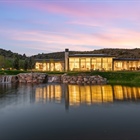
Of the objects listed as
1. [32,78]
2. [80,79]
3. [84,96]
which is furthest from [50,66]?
[84,96]

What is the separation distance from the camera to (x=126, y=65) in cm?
6294

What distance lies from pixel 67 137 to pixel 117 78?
3785cm

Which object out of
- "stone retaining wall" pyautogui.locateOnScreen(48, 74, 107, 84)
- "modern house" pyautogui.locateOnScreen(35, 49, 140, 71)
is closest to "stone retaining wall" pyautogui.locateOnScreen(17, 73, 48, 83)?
"stone retaining wall" pyautogui.locateOnScreen(48, 74, 107, 84)

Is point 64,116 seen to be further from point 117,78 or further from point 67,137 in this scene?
point 117,78

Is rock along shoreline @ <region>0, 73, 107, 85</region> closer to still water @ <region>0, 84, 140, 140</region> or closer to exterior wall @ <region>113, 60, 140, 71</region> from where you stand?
exterior wall @ <region>113, 60, 140, 71</region>

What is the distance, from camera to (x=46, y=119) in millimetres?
16016

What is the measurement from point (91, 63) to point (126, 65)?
1054 cm

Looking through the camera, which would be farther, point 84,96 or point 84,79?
point 84,79

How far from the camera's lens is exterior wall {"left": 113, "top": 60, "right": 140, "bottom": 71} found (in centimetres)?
6137

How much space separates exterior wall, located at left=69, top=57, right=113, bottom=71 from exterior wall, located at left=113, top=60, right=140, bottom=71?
2.53 metres

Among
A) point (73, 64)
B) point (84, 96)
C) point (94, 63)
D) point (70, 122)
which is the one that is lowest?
point (70, 122)

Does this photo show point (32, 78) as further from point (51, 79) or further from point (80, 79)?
point (80, 79)

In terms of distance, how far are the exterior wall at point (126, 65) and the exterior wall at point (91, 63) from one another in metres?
2.53

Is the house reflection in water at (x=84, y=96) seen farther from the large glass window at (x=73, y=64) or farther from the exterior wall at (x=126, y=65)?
the exterior wall at (x=126, y=65)
